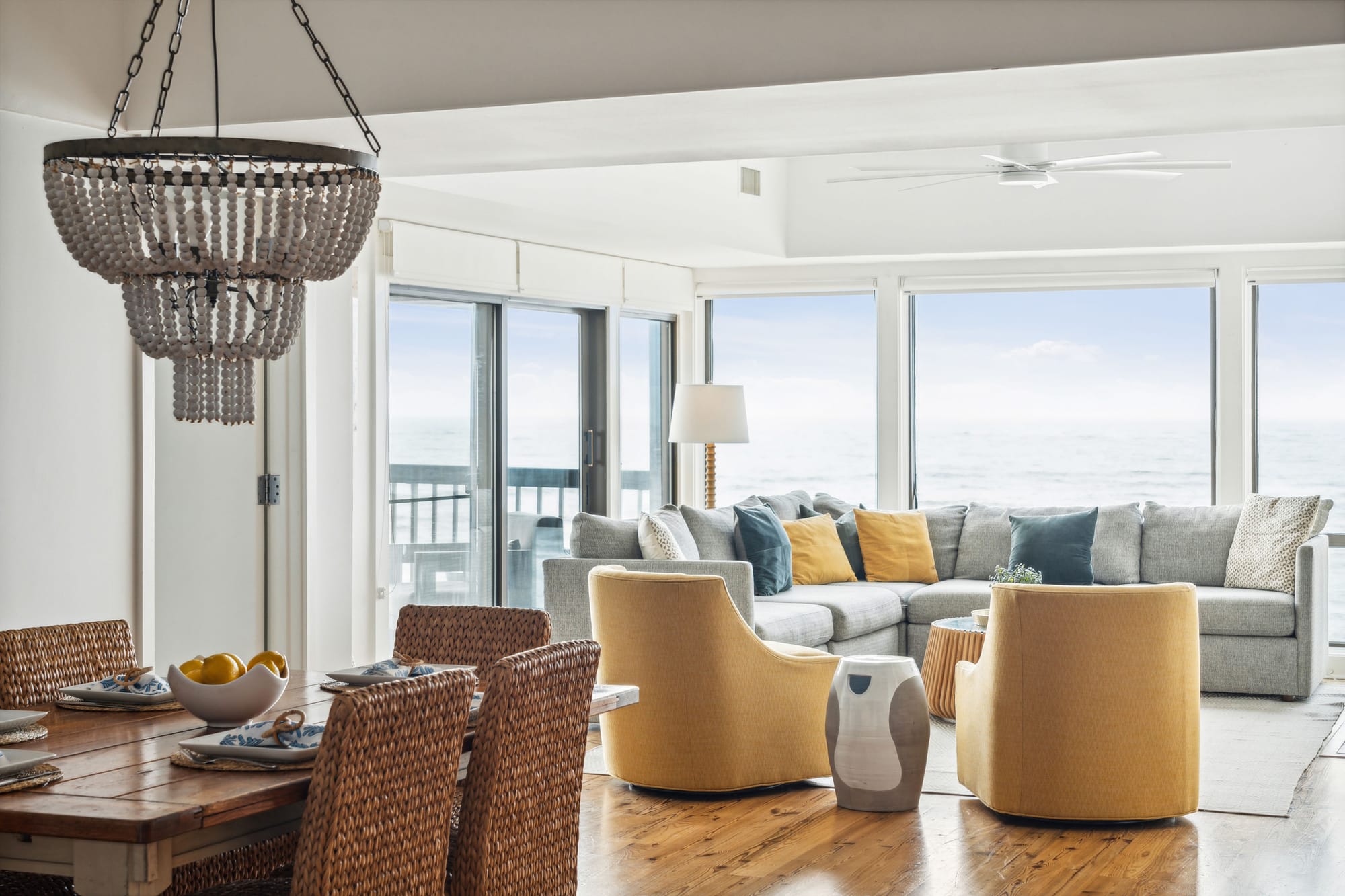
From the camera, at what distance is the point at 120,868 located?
6.76 feet

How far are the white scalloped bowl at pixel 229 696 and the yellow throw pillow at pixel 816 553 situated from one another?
15.1 feet

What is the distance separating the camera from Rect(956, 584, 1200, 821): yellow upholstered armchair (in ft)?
13.8

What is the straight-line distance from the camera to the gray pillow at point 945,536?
7703 millimetres

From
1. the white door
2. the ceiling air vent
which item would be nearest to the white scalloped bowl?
the white door

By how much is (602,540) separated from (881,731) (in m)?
1.92

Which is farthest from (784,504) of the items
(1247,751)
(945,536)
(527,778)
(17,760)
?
(17,760)

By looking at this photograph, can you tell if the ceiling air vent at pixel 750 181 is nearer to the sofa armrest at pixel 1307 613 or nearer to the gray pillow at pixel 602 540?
the gray pillow at pixel 602 540

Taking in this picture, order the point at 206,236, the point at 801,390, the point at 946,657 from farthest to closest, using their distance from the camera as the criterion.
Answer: the point at 801,390 → the point at 946,657 → the point at 206,236

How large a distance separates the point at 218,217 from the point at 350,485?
3082mm

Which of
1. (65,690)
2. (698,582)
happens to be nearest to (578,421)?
(698,582)

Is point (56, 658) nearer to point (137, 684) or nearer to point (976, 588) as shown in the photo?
point (137, 684)

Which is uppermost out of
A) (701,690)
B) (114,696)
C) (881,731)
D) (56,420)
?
(56,420)

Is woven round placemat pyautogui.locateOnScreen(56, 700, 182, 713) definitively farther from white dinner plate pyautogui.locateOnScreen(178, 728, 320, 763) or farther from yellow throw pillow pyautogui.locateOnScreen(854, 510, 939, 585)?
yellow throw pillow pyautogui.locateOnScreen(854, 510, 939, 585)

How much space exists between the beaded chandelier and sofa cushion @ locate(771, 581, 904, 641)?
13.8ft
